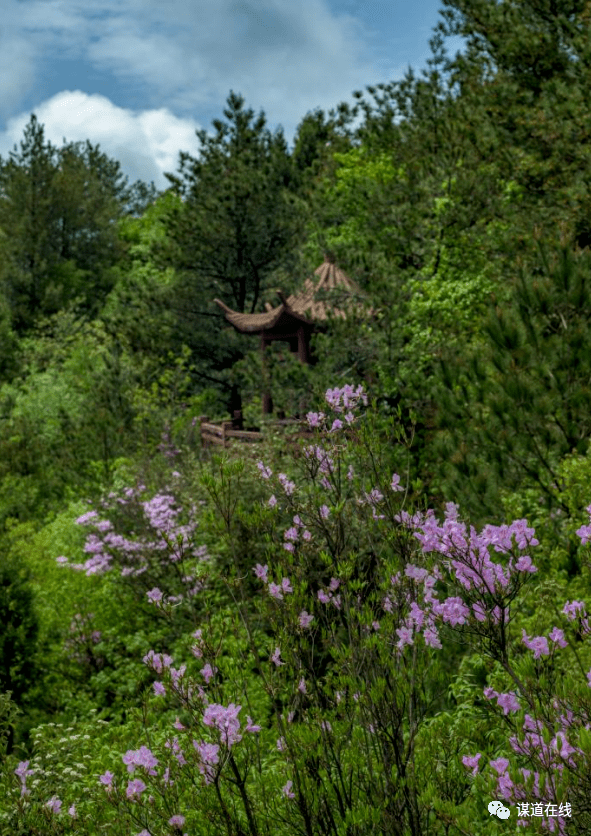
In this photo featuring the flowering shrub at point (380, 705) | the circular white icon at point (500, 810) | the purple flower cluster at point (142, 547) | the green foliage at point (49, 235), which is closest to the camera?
the circular white icon at point (500, 810)

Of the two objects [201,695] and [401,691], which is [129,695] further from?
[401,691]

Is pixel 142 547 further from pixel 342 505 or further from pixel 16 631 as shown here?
pixel 342 505

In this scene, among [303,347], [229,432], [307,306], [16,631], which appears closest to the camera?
[16,631]

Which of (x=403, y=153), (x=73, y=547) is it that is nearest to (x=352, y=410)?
(x=73, y=547)

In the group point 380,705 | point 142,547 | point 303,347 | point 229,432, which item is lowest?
point 142,547

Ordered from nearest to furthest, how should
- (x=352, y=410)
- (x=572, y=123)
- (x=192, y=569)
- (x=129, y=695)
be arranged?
(x=352, y=410) → (x=129, y=695) → (x=192, y=569) → (x=572, y=123)

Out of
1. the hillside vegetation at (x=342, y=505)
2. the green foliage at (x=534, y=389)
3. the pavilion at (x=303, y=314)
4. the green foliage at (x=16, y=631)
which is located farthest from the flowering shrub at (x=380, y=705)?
the pavilion at (x=303, y=314)

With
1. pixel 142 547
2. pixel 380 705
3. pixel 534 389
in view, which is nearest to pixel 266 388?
pixel 142 547

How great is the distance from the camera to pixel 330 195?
2548 centimetres

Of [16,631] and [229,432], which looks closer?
[16,631]

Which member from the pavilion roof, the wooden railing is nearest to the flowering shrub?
the wooden railing

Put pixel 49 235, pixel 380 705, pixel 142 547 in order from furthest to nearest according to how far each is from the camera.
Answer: pixel 49 235, pixel 142 547, pixel 380 705

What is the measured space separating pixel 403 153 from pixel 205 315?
7681mm

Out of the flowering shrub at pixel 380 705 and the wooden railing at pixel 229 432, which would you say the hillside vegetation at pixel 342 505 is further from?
the wooden railing at pixel 229 432
